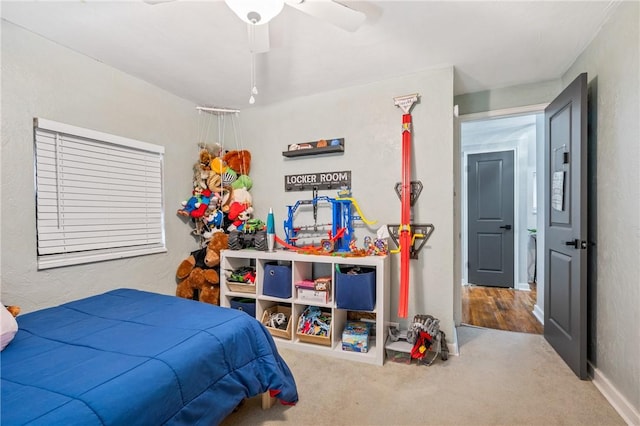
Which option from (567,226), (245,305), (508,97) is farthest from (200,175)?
(567,226)

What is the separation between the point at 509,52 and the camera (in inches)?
85.6

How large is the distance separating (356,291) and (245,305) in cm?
110

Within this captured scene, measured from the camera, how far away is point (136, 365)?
1.08 metres

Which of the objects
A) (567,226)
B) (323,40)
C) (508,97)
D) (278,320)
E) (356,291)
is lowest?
(278,320)

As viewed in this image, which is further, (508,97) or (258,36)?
(508,97)

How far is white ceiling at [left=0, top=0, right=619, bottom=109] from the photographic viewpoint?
5.56ft

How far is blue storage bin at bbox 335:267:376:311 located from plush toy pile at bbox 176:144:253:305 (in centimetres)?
125

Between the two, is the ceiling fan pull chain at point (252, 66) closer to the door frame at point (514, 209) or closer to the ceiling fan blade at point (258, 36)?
the ceiling fan blade at point (258, 36)

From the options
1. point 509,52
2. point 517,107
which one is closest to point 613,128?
point 509,52

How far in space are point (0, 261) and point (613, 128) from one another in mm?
3749

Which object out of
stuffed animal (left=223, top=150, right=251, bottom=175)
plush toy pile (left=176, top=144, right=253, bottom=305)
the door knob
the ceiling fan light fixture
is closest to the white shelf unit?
plush toy pile (left=176, top=144, right=253, bottom=305)

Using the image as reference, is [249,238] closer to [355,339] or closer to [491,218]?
[355,339]

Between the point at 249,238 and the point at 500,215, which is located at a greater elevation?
the point at 500,215

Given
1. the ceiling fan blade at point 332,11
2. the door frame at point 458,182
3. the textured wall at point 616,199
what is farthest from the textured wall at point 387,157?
the ceiling fan blade at point 332,11
